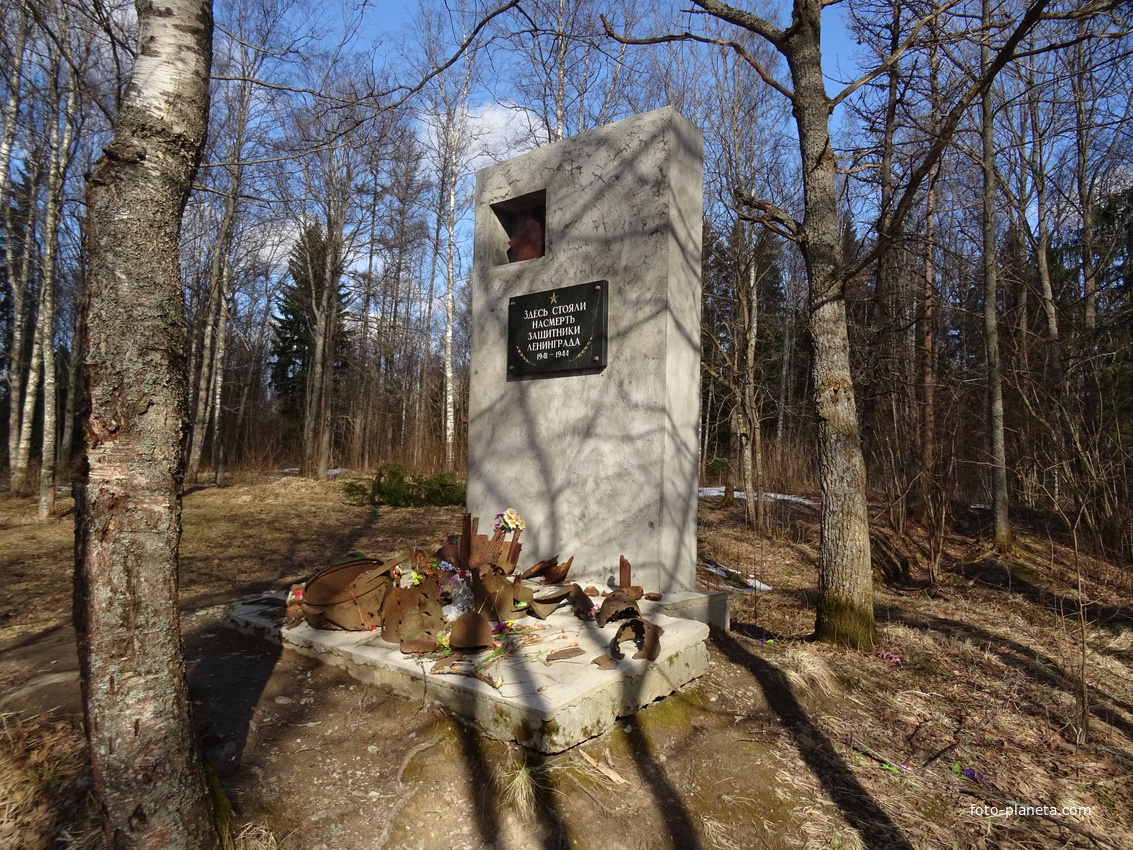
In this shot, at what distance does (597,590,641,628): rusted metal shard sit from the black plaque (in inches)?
60.4

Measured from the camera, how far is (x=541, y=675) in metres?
2.63

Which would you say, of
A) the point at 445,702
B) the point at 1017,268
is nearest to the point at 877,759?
the point at 445,702

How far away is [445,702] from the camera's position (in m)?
2.60

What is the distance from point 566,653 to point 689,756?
0.64 metres

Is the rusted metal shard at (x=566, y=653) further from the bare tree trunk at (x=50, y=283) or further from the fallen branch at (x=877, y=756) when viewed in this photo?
the bare tree trunk at (x=50, y=283)

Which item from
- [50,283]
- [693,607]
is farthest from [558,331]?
[50,283]

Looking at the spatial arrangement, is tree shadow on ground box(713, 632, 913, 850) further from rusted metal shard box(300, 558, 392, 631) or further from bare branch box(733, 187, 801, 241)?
bare branch box(733, 187, 801, 241)

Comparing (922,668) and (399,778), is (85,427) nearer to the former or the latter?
(399,778)

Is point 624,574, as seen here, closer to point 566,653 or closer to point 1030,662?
point 566,653

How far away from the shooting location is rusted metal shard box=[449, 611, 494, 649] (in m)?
2.88

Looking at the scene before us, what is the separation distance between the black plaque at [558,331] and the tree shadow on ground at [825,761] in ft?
6.53

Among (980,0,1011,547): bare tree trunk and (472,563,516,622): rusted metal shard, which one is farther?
(980,0,1011,547): bare tree trunk

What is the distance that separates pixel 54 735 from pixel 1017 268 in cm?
1449

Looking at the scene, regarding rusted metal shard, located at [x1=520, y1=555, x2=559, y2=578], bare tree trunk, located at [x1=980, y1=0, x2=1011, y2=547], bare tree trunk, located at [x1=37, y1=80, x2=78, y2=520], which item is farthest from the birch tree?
bare tree trunk, located at [x1=37, y1=80, x2=78, y2=520]
